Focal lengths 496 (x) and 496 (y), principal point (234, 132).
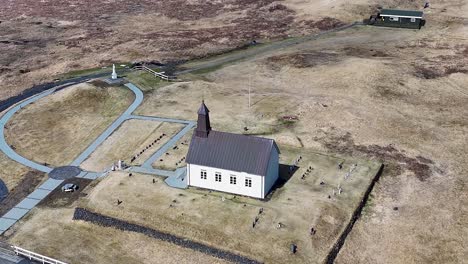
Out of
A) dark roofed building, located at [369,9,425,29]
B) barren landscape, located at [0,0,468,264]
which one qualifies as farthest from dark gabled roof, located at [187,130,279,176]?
dark roofed building, located at [369,9,425,29]

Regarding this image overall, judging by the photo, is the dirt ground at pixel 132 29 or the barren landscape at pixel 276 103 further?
the dirt ground at pixel 132 29

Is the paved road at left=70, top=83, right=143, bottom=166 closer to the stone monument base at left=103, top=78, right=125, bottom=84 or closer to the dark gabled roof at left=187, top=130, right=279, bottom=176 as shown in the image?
the stone monument base at left=103, top=78, right=125, bottom=84

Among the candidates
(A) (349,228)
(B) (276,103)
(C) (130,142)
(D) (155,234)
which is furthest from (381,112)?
(D) (155,234)

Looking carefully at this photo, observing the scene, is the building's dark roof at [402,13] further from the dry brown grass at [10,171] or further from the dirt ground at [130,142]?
the dry brown grass at [10,171]

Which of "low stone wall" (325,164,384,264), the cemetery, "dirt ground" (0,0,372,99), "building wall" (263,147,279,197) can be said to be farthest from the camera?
"dirt ground" (0,0,372,99)

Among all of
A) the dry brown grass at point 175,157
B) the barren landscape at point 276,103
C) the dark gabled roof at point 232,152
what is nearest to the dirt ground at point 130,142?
the barren landscape at point 276,103

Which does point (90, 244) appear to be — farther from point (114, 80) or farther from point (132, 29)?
point (132, 29)
